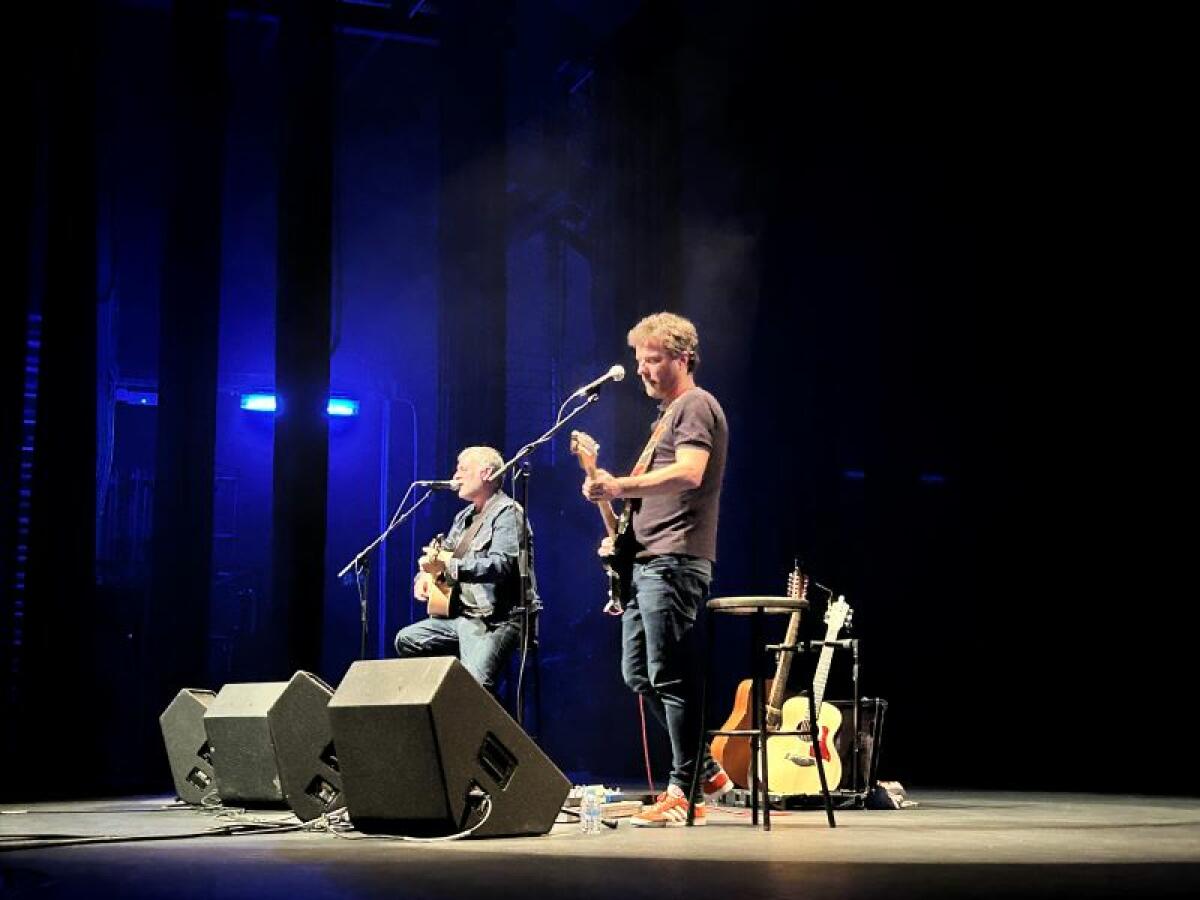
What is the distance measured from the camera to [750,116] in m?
8.14

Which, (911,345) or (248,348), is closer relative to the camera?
(911,345)

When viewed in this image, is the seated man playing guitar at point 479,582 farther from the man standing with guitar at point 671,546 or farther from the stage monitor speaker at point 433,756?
the stage monitor speaker at point 433,756

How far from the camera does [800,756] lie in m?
6.02

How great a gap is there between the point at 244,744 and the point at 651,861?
255cm

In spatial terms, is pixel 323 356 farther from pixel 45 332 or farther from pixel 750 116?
pixel 750 116

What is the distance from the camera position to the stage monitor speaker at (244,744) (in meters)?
5.43

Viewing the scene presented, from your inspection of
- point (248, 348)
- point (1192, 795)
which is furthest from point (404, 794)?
point (248, 348)

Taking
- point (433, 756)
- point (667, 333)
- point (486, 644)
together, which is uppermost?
point (667, 333)

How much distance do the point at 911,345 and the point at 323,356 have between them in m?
3.19

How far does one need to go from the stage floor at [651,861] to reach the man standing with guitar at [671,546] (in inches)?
12.2

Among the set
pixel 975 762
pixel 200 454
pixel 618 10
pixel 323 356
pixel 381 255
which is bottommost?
pixel 975 762

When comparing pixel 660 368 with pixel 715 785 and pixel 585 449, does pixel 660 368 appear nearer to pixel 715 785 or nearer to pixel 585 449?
pixel 585 449

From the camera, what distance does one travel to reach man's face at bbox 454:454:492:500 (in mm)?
6023

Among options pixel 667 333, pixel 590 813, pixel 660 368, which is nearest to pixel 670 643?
pixel 590 813
